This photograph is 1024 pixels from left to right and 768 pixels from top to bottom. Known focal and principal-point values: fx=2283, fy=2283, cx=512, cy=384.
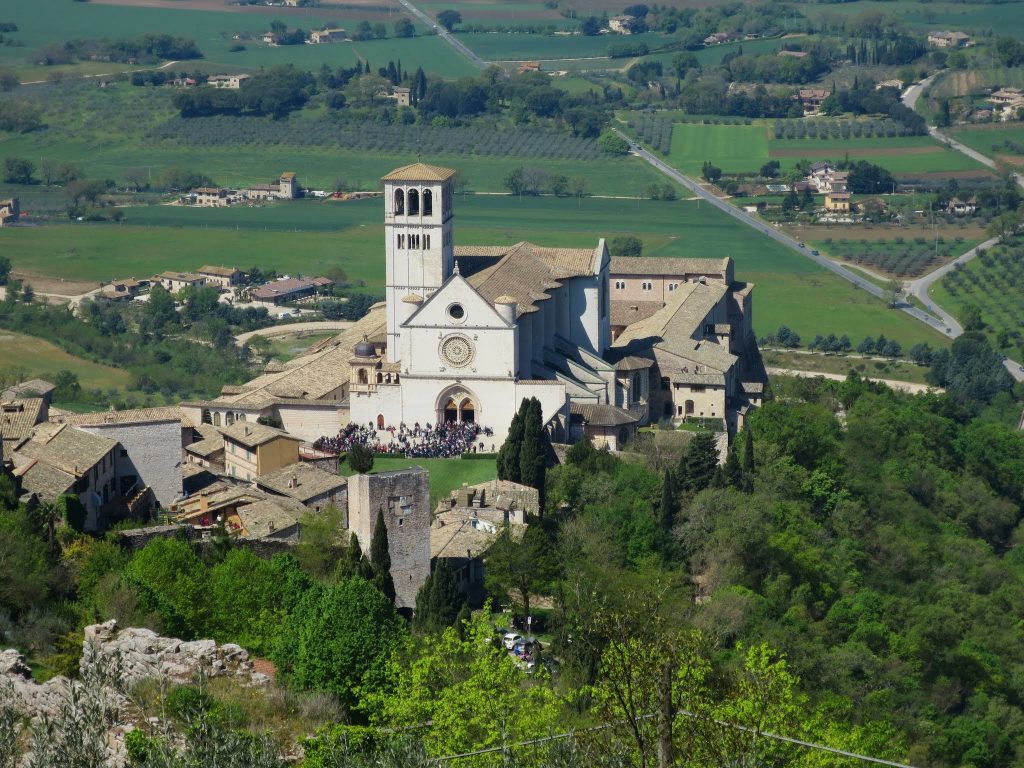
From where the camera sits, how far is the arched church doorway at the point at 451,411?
79375mm

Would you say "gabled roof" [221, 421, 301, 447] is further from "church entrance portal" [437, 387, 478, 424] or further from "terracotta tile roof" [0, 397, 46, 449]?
"church entrance portal" [437, 387, 478, 424]

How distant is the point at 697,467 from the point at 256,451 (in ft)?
47.8

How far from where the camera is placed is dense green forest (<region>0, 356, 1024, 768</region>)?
134 ft

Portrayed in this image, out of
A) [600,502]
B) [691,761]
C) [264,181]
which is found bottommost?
[264,181]

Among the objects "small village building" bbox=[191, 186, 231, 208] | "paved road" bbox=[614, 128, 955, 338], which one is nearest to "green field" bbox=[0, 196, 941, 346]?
"paved road" bbox=[614, 128, 955, 338]

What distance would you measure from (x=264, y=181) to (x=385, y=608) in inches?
5731

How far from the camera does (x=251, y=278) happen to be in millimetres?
153500

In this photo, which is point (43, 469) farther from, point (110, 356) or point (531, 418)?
point (110, 356)

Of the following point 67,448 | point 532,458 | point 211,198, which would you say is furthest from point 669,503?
point 211,198

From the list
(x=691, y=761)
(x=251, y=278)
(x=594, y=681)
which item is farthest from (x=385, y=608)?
(x=251, y=278)

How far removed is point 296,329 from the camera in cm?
13538


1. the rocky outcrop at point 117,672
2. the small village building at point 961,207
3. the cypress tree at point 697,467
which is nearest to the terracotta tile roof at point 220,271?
the small village building at point 961,207

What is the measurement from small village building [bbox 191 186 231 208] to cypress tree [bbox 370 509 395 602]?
130266mm

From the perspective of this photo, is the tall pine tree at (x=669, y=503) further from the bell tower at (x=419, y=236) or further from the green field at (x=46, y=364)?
the green field at (x=46, y=364)
